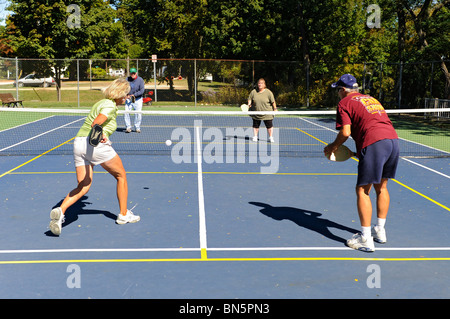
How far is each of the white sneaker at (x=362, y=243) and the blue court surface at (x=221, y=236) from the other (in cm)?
12

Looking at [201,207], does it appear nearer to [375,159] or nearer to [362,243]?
[362,243]

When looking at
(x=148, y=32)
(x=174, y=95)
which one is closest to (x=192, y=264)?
(x=174, y=95)

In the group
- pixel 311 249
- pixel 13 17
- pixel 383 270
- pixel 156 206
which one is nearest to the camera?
pixel 383 270

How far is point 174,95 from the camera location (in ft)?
111

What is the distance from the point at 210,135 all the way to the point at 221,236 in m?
11.4

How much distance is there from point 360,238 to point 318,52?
100 feet

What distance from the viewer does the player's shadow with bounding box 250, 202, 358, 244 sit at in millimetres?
7221

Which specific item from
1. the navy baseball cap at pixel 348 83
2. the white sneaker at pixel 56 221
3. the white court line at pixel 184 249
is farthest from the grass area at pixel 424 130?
the white sneaker at pixel 56 221

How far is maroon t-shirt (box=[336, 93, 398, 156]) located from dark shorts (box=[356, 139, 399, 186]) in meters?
0.07

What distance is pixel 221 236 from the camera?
693cm

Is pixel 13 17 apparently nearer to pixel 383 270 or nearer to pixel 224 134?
pixel 224 134

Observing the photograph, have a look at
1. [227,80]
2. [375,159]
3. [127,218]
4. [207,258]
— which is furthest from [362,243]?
[227,80]

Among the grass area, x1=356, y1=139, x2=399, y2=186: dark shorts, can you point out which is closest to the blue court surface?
x1=356, y1=139, x2=399, y2=186: dark shorts

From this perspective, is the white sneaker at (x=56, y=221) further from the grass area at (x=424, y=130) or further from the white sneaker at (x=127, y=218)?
the grass area at (x=424, y=130)
